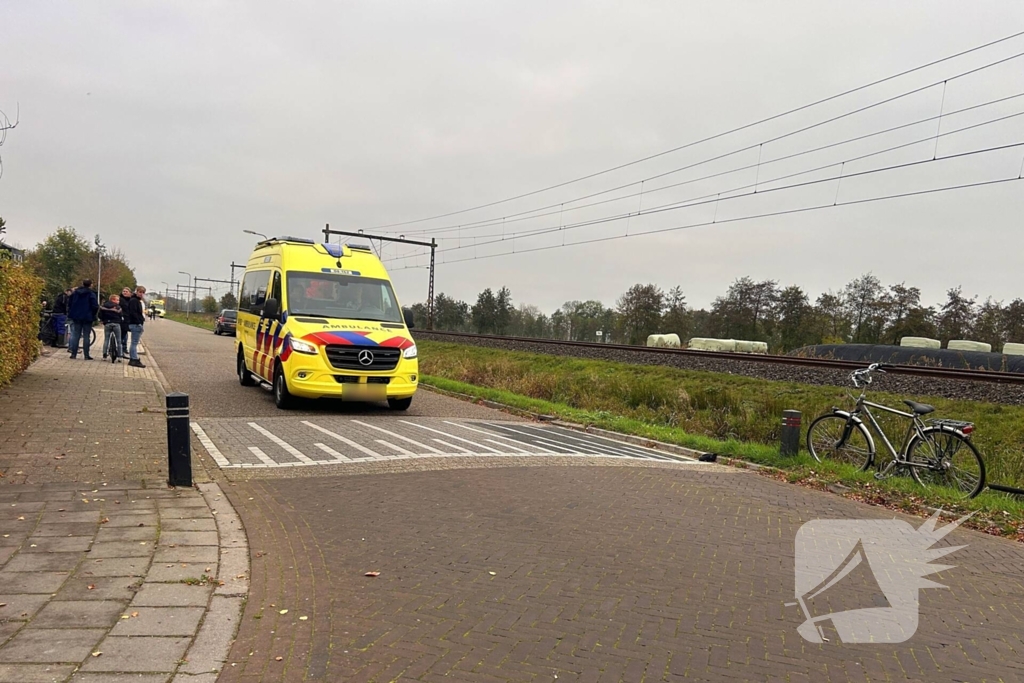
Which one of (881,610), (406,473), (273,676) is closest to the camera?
(273,676)

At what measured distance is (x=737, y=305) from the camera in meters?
53.4

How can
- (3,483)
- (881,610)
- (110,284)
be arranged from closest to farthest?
1. (881,610)
2. (3,483)
3. (110,284)

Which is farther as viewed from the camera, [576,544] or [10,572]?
[576,544]

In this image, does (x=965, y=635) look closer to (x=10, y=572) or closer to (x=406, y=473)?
(x=406, y=473)

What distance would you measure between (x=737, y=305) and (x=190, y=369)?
44.2 meters

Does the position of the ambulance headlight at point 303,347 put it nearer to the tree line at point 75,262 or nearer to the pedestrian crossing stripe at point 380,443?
the pedestrian crossing stripe at point 380,443

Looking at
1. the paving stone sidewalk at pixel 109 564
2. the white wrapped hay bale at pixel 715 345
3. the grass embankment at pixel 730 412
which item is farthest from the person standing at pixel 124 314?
the white wrapped hay bale at pixel 715 345

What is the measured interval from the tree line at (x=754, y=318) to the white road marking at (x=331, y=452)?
38.4 metres

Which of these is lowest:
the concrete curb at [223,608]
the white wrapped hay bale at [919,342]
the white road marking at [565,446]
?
the white road marking at [565,446]

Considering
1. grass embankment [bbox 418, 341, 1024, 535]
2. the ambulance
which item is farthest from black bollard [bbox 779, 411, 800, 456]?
the ambulance

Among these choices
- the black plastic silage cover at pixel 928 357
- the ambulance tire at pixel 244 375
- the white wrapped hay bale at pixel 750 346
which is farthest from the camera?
the white wrapped hay bale at pixel 750 346

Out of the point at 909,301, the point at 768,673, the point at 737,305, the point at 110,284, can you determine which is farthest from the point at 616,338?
the point at 768,673

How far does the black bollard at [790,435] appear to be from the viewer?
9336mm

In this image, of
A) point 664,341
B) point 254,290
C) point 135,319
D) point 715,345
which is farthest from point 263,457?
point 715,345
